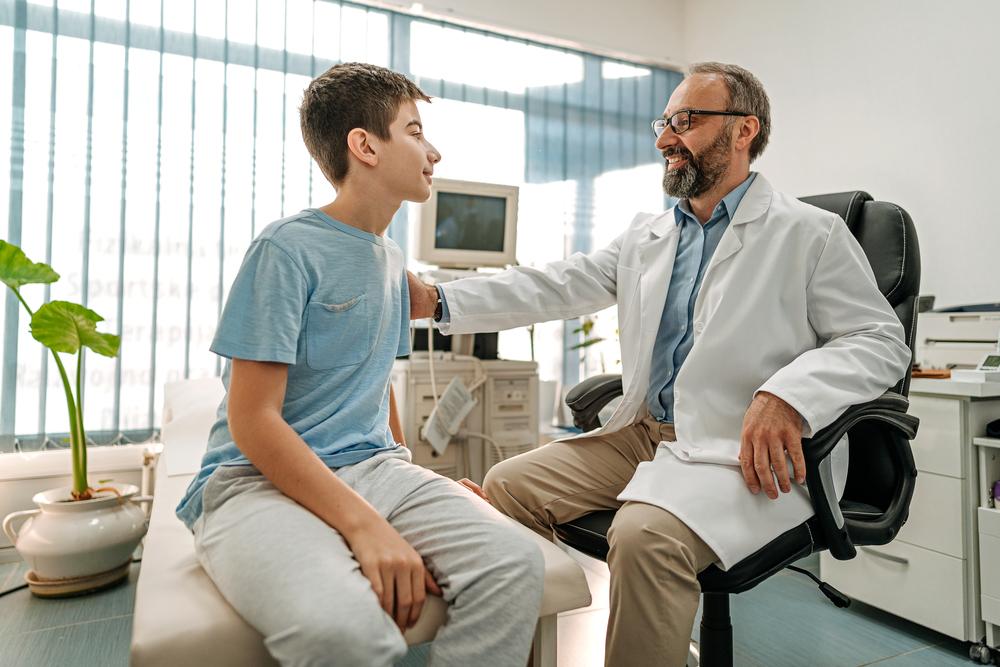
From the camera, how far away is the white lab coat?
103cm

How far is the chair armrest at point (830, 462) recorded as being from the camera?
100cm

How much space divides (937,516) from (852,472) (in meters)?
0.59

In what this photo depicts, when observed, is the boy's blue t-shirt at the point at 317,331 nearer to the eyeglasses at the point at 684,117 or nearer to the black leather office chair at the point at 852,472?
the black leather office chair at the point at 852,472

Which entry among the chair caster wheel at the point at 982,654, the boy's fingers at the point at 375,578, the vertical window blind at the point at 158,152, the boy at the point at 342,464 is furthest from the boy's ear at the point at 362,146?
the chair caster wheel at the point at 982,654

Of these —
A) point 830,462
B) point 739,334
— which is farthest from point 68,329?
point 830,462

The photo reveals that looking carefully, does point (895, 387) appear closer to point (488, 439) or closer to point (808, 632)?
point (808, 632)

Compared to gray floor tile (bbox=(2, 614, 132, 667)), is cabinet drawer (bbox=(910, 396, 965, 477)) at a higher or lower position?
higher

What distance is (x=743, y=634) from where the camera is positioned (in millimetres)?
1705

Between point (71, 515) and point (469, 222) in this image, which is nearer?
point (71, 515)

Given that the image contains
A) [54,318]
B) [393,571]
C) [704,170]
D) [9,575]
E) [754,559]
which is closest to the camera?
[393,571]

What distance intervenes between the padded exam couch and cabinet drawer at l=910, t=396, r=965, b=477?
1.15 meters

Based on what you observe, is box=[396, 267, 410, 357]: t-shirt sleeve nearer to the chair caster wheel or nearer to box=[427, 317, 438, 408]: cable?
box=[427, 317, 438, 408]: cable

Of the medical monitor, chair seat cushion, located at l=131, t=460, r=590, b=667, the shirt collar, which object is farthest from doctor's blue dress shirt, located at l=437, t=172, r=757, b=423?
the medical monitor

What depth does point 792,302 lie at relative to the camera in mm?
1206
